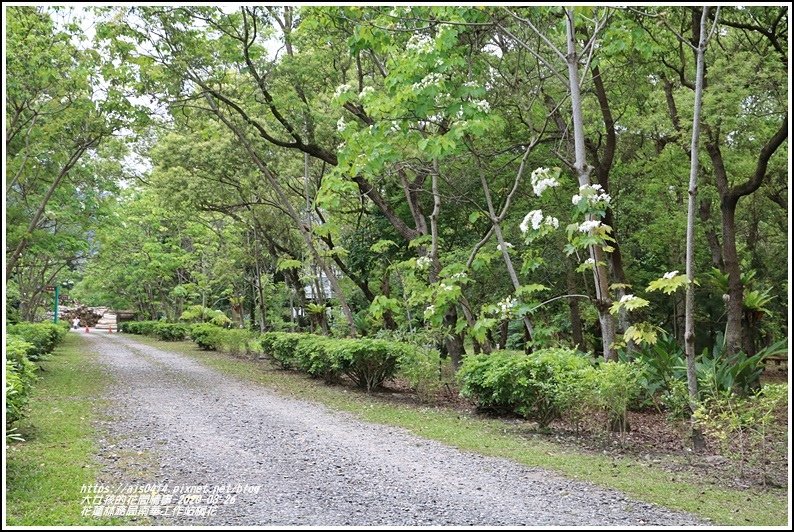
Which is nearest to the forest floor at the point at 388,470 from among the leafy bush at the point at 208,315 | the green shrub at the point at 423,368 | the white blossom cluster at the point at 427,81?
the green shrub at the point at 423,368

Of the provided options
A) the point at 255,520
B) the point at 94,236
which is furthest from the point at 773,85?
the point at 94,236

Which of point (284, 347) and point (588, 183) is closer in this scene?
point (588, 183)

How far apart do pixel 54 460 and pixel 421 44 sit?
5.91m

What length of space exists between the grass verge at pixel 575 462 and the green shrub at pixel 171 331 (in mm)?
18803

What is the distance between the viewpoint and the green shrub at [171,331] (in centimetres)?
2912

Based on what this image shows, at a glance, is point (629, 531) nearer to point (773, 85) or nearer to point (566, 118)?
point (773, 85)

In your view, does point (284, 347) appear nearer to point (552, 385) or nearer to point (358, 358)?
point (358, 358)

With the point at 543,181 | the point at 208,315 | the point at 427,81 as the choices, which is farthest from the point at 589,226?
the point at 208,315

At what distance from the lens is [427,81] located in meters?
8.22

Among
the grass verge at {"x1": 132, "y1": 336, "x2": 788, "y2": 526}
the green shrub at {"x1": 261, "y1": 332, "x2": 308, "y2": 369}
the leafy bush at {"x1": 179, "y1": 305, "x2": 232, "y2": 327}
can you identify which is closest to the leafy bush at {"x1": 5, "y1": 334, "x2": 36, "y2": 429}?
the grass verge at {"x1": 132, "y1": 336, "x2": 788, "y2": 526}

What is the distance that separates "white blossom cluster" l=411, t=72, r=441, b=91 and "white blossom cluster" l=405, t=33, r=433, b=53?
1.04 ft

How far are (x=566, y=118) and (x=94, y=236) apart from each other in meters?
13.7

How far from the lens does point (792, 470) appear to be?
187 inches

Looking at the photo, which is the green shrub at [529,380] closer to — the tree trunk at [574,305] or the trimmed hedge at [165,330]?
the tree trunk at [574,305]
